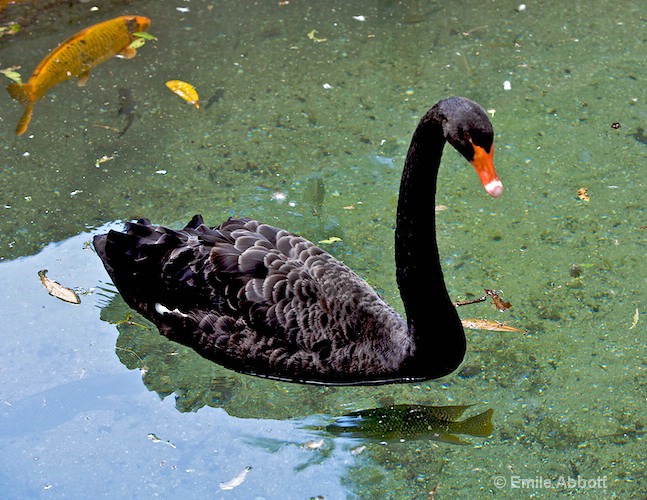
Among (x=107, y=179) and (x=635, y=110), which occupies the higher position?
(x=635, y=110)

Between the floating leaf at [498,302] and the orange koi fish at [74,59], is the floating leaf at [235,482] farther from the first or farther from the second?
the orange koi fish at [74,59]

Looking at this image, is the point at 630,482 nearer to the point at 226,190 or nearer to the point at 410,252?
the point at 410,252

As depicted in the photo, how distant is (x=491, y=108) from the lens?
430cm

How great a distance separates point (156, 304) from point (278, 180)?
3.32 ft

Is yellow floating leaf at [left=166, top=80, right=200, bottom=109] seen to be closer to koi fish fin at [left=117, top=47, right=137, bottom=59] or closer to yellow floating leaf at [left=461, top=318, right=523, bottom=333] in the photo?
koi fish fin at [left=117, top=47, right=137, bottom=59]

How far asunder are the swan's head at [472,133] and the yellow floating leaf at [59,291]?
5.67 feet

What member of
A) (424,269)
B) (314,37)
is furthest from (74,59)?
(424,269)

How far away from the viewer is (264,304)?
3.00 metres

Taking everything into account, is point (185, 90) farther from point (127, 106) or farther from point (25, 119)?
point (25, 119)

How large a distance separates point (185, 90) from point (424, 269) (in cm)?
214

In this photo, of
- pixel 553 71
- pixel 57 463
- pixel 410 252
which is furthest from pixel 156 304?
pixel 553 71

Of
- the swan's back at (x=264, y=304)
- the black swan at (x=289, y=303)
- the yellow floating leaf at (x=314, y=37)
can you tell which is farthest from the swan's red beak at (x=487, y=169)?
the yellow floating leaf at (x=314, y=37)

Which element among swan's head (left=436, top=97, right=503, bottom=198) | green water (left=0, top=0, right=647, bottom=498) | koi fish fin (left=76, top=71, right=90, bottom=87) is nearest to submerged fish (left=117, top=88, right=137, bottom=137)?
green water (left=0, top=0, right=647, bottom=498)

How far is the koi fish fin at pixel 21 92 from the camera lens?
174 inches
